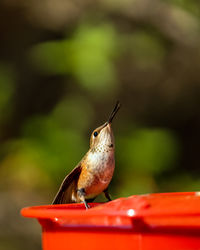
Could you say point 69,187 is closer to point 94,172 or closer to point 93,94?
point 94,172

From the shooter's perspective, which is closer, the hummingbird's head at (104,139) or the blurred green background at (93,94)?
the hummingbird's head at (104,139)

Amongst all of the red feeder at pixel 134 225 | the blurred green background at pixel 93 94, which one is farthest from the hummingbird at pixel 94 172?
the blurred green background at pixel 93 94

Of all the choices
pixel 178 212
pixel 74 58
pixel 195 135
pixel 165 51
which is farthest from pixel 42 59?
pixel 178 212

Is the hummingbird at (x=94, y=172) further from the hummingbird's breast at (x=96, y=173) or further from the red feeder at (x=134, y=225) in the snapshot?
the red feeder at (x=134, y=225)

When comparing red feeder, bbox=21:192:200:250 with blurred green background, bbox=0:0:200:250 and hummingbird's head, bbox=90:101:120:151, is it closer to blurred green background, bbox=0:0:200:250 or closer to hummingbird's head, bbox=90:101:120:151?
hummingbird's head, bbox=90:101:120:151

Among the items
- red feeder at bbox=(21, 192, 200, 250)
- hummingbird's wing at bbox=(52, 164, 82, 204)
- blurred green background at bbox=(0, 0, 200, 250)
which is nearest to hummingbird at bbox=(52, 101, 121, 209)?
hummingbird's wing at bbox=(52, 164, 82, 204)

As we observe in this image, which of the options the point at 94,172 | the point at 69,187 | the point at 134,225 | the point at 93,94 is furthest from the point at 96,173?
the point at 93,94

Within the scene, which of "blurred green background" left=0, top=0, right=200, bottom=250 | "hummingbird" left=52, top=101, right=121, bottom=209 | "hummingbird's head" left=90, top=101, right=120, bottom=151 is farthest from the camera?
"blurred green background" left=0, top=0, right=200, bottom=250

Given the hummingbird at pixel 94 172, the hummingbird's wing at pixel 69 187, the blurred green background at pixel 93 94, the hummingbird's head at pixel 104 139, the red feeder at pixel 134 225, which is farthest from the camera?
the blurred green background at pixel 93 94
